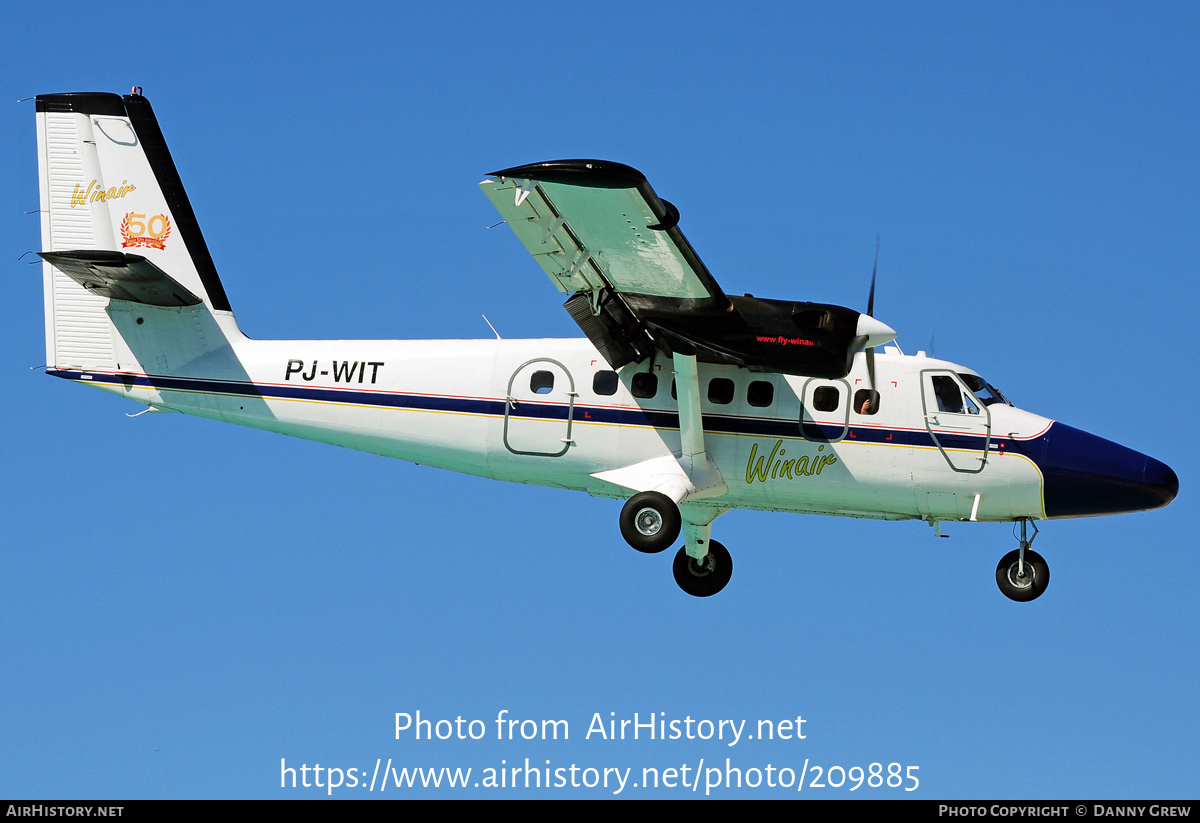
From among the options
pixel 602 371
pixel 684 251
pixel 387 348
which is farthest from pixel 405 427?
pixel 684 251

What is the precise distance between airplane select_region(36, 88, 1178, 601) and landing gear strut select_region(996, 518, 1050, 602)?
2 centimetres

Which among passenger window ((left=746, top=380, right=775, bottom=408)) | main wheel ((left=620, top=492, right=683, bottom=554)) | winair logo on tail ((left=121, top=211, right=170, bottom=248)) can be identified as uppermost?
winair logo on tail ((left=121, top=211, right=170, bottom=248))

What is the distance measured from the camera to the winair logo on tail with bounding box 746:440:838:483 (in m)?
17.5

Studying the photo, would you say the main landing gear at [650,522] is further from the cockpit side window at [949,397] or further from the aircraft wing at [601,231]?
the cockpit side window at [949,397]

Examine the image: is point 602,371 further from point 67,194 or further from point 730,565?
point 67,194

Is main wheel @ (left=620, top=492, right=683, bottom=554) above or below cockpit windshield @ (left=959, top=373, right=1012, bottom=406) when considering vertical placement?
below

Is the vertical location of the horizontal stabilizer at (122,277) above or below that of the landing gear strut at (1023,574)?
above

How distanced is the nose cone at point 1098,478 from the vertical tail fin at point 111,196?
10.4 metres

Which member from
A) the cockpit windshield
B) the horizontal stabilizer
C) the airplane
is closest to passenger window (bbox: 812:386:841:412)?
the airplane

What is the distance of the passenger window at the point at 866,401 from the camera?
17.5 metres

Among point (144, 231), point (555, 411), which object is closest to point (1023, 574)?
point (555, 411)

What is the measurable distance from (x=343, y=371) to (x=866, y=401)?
639 cm

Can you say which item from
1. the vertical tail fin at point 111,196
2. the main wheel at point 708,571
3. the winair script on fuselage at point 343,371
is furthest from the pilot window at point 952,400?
the vertical tail fin at point 111,196

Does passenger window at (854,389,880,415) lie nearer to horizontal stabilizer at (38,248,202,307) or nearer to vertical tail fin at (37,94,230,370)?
vertical tail fin at (37,94,230,370)
